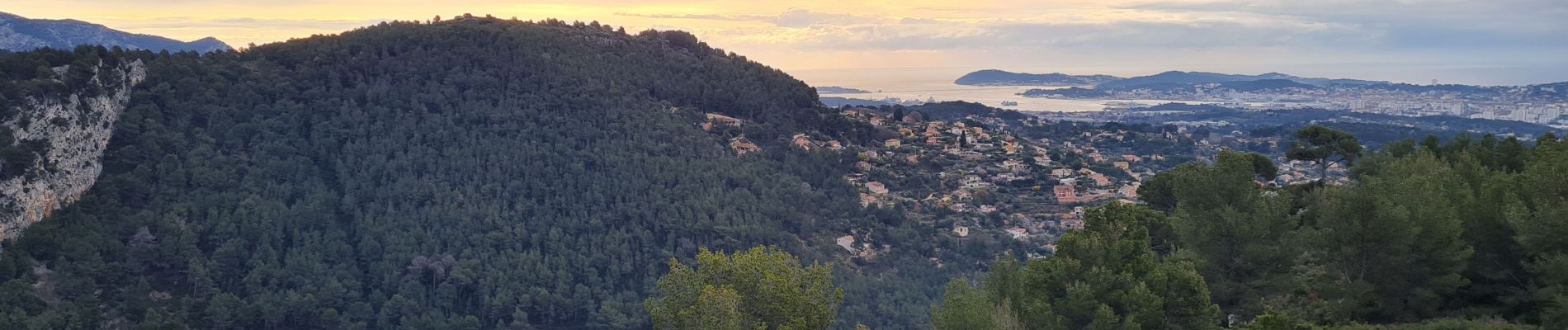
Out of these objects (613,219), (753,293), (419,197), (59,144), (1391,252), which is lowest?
(613,219)

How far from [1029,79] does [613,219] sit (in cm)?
9994

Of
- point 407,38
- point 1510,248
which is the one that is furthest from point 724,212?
point 1510,248

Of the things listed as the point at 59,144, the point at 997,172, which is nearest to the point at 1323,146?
the point at 997,172

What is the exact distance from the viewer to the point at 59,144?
28828mm

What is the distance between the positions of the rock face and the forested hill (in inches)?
17.8

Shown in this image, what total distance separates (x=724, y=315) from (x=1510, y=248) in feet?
31.9

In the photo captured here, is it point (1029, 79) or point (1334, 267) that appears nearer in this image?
point (1334, 267)

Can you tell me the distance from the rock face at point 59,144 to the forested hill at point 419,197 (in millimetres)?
452

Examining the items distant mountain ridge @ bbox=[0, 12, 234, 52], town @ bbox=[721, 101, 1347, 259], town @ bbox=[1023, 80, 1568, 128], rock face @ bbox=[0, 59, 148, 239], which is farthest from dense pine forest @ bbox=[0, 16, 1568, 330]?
town @ bbox=[1023, 80, 1568, 128]

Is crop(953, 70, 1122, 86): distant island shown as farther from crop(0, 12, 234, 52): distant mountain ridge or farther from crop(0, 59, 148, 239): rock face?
crop(0, 59, 148, 239): rock face

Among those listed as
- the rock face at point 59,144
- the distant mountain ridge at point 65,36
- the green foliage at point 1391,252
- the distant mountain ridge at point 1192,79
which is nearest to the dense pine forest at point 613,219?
the green foliage at point 1391,252

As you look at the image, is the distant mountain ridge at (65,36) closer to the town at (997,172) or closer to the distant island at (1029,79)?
the town at (997,172)

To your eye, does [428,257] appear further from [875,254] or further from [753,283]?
[753,283]

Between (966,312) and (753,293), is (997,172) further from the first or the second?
(753,293)
